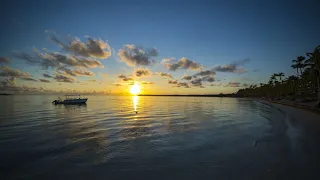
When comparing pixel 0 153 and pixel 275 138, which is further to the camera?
pixel 275 138

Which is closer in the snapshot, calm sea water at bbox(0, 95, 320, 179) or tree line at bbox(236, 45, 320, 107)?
calm sea water at bbox(0, 95, 320, 179)

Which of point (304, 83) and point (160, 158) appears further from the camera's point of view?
point (304, 83)

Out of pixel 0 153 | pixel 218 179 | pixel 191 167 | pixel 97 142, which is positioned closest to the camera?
pixel 218 179

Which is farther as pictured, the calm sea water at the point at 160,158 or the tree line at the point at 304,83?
the tree line at the point at 304,83

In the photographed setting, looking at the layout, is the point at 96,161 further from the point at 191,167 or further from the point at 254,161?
the point at 254,161

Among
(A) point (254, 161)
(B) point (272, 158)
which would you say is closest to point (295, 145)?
(B) point (272, 158)

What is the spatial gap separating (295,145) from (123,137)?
1400 centimetres

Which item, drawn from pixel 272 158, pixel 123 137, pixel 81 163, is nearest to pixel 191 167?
pixel 272 158

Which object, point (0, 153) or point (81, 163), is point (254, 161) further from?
point (0, 153)

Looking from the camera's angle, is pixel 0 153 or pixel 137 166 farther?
pixel 0 153

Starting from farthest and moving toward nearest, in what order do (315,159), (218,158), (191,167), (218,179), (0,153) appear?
(0,153) → (218,158) → (315,159) → (191,167) → (218,179)

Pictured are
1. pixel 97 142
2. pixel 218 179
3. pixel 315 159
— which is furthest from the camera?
pixel 97 142

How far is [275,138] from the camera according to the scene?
47.0ft

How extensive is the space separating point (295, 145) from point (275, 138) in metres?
2.25
